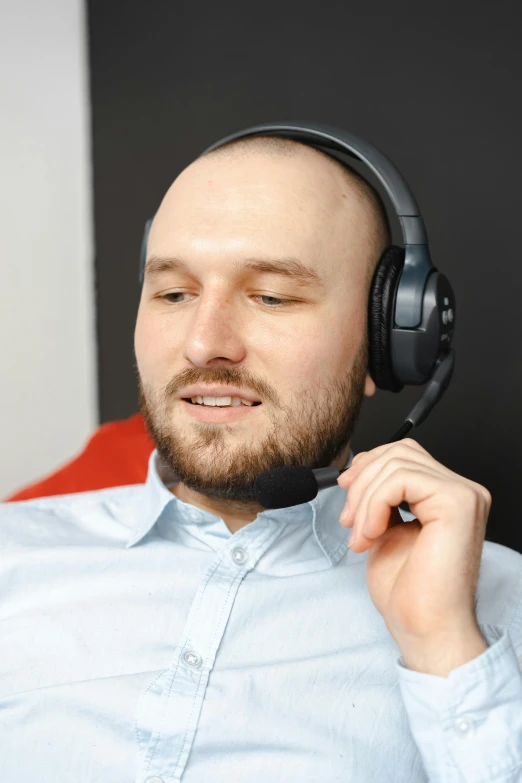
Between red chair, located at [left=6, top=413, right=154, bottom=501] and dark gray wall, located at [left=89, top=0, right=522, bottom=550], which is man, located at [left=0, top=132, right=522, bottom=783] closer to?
red chair, located at [left=6, top=413, right=154, bottom=501]

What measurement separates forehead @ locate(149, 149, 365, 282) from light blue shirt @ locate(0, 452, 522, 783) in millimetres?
366

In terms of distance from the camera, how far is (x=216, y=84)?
199 centimetres

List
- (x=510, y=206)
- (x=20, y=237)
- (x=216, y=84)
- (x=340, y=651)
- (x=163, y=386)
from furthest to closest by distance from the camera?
1. (x=20, y=237)
2. (x=216, y=84)
3. (x=510, y=206)
4. (x=163, y=386)
5. (x=340, y=651)

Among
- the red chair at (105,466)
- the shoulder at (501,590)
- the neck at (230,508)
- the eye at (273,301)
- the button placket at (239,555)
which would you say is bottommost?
the red chair at (105,466)

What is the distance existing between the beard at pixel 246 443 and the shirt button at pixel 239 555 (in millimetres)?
71

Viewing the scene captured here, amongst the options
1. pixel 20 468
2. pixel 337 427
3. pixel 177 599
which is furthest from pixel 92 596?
pixel 20 468

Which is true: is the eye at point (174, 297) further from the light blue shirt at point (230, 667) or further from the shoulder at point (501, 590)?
the shoulder at point (501, 590)

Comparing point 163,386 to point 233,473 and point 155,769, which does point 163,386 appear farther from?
point 155,769

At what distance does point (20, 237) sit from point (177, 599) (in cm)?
146

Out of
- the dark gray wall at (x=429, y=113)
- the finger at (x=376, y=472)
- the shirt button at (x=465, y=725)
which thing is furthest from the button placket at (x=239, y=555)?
→ the dark gray wall at (x=429, y=113)

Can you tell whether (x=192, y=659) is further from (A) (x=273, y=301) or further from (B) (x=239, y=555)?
(A) (x=273, y=301)

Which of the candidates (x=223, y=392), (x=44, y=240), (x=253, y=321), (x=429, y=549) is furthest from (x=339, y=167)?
(x=44, y=240)

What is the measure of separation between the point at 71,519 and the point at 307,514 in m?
0.40

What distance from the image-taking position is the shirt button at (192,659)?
1067mm
